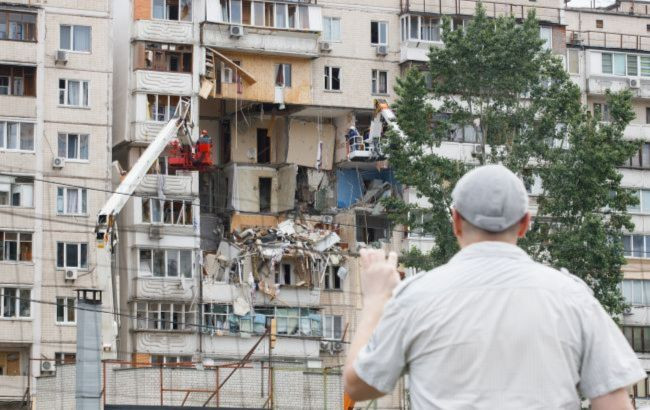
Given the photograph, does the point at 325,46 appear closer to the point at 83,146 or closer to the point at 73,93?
the point at 73,93

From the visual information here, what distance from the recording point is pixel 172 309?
7656 cm

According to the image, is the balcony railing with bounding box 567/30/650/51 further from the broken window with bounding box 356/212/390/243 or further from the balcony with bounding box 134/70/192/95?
the balcony with bounding box 134/70/192/95

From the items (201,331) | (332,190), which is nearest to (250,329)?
(201,331)

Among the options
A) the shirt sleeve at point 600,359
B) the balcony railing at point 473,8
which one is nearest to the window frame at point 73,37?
the balcony railing at point 473,8

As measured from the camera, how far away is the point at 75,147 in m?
76.5

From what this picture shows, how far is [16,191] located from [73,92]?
4745 millimetres

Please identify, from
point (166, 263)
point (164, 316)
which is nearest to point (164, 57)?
point (166, 263)

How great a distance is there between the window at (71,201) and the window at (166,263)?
9.81 feet

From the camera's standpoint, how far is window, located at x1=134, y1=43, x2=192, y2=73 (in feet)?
256

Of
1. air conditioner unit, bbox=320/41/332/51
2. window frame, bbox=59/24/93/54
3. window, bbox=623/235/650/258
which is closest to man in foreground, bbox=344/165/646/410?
window frame, bbox=59/24/93/54

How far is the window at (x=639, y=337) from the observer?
8425cm

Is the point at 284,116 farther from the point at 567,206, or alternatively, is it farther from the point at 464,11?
the point at 567,206

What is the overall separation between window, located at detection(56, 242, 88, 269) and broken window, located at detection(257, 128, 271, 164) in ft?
34.7

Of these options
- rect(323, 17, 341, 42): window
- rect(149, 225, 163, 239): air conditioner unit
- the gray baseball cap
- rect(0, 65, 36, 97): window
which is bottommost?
the gray baseball cap
